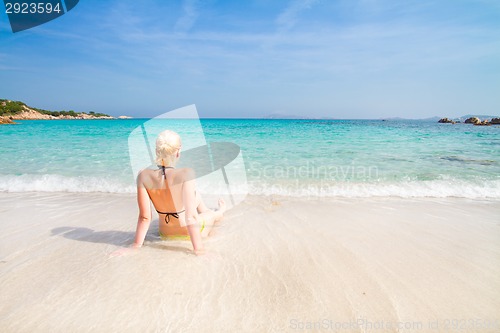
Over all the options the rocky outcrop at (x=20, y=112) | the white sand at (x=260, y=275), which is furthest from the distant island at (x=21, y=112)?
the white sand at (x=260, y=275)

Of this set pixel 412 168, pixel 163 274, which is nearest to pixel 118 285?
pixel 163 274

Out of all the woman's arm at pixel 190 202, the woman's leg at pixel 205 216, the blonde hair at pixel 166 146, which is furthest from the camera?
the woman's leg at pixel 205 216

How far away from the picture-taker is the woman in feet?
9.60

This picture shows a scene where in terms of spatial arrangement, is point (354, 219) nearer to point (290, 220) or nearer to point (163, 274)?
point (290, 220)

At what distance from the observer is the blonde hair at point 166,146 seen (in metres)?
2.87

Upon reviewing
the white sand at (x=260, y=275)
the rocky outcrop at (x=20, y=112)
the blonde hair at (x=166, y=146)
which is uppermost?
the rocky outcrop at (x=20, y=112)

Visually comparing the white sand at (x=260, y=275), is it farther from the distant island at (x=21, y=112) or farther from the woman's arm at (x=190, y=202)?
the distant island at (x=21, y=112)

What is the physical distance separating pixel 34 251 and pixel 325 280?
355 centimetres

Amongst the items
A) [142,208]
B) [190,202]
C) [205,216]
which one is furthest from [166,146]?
[205,216]

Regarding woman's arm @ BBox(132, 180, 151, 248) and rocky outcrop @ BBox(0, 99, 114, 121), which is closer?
woman's arm @ BBox(132, 180, 151, 248)

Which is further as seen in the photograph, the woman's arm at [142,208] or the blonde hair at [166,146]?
the woman's arm at [142,208]

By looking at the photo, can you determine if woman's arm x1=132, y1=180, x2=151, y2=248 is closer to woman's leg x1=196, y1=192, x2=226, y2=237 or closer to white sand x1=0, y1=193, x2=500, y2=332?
white sand x1=0, y1=193, x2=500, y2=332

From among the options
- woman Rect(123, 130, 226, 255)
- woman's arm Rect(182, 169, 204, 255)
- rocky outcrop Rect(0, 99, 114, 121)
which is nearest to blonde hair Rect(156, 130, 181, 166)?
woman Rect(123, 130, 226, 255)

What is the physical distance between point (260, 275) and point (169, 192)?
55.1 inches
